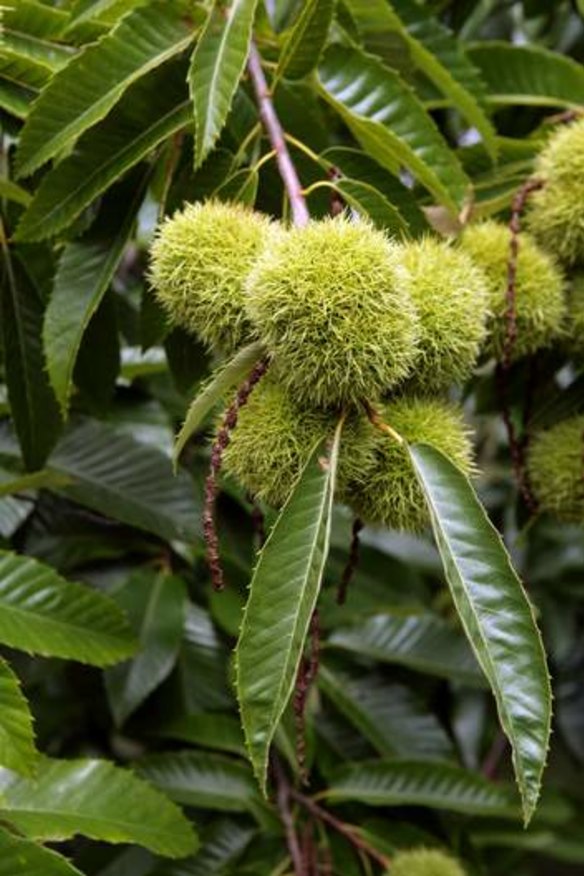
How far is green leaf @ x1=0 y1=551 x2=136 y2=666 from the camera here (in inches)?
48.1

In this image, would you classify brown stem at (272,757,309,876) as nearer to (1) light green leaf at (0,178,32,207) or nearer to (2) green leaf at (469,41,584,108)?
(1) light green leaf at (0,178,32,207)

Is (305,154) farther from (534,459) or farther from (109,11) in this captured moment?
(534,459)

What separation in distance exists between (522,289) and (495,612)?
1.26 ft

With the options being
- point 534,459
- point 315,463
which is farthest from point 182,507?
point 315,463

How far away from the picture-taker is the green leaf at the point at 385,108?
1305mm

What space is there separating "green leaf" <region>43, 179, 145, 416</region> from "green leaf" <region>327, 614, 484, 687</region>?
784 millimetres

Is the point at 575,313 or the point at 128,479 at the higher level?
the point at 575,313

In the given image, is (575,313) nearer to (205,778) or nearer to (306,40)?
(306,40)

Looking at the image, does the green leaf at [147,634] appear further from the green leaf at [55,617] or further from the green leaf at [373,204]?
the green leaf at [373,204]

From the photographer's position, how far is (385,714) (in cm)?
182

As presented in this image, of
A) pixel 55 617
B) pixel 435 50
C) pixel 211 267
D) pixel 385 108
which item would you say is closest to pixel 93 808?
pixel 55 617

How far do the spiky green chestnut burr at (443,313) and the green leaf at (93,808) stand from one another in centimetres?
48

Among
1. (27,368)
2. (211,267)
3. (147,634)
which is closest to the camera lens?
(211,267)

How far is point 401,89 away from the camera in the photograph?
133cm
